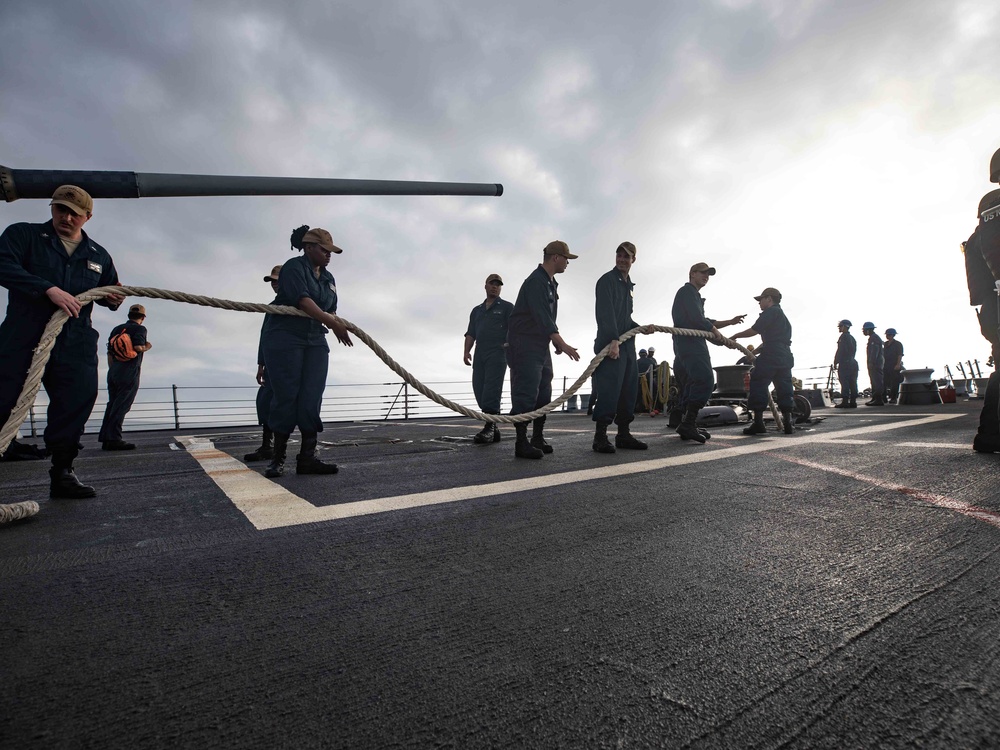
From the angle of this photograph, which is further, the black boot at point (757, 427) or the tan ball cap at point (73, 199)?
the black boot at point (757, 427)

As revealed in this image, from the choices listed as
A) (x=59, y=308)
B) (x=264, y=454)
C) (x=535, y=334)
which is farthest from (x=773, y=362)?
(x=59, y=308)

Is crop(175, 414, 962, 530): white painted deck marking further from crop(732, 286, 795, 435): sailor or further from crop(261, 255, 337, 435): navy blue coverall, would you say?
crop(732, 286, 795, 435): sailor

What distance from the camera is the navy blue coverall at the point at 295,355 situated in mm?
3754

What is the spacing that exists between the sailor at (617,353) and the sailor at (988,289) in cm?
242

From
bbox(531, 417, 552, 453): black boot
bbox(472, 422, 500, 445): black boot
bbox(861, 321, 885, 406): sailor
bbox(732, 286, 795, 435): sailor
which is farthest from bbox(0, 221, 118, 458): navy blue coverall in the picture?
bbox(861, 321, 885, 406): sailor

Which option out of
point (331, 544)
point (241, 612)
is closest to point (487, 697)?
point (241, 612)

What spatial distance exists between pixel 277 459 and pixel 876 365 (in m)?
15.7

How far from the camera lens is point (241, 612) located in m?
1.27

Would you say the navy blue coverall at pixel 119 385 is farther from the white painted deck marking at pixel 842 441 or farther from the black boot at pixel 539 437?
the white painted deck marking at pixel 842 441

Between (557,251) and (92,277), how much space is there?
11.4 ft

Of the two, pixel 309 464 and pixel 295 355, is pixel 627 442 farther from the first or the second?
pixel 295 355

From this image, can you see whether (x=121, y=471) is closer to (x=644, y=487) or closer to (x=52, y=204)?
(x=52, y=204)

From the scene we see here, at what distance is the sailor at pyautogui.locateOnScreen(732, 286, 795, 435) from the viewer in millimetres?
6375

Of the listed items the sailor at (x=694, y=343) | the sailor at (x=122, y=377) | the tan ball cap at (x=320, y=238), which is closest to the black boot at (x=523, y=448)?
the sailor at (x=694, y=343)
